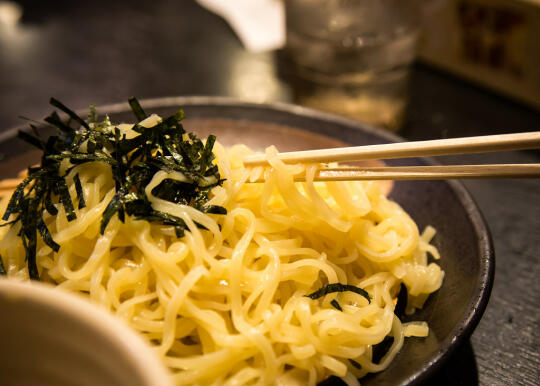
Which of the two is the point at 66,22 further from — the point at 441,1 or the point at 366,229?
the point at 366,229

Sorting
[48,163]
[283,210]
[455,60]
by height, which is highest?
[455,60]

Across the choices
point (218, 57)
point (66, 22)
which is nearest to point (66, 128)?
point (218, 57)

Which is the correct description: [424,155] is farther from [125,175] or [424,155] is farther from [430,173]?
[125,175]

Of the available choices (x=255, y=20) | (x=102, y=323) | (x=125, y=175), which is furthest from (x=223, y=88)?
(x=102, y=323)

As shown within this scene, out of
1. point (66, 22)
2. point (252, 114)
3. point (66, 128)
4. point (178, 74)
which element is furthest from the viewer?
point (66, 22)

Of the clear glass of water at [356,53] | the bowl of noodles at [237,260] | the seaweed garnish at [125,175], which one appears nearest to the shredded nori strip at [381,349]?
the bowl of noodles at [237,260]

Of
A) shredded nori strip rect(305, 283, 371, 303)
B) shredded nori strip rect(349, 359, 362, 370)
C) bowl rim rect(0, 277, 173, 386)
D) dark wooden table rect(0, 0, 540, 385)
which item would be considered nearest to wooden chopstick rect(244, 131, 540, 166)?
shredded nori strip rect(305, 283, 371, 303)
